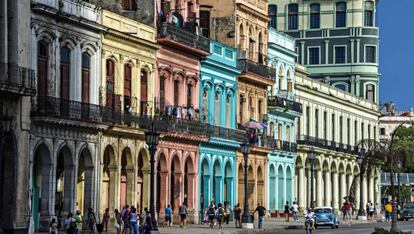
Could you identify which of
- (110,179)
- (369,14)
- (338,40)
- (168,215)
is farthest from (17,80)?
(369,14)

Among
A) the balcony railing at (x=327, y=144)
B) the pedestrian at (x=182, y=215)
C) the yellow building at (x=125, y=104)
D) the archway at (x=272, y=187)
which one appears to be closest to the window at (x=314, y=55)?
the balcony railing at (x=327, y=144)

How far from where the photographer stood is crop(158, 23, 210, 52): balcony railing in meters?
64.4

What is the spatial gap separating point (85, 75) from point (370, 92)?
65.8 metres

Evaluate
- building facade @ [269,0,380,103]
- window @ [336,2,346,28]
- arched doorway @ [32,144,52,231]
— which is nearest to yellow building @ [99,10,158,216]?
arched doorway @ [32,144,52,231]

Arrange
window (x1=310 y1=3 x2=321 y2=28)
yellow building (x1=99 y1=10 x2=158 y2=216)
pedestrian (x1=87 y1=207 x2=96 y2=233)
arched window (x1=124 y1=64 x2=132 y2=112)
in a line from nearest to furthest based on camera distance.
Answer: pedestrian (x1=87 y1=207 x2=96 y2=233) → yellow building (x1=99 y1=10 x2=158 y2=216) → arched window (x1=124 y1=64 x2=132 y2=112) → window (x1=310 y1=3 x2=321 y2=28)

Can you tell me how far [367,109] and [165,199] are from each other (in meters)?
52.0

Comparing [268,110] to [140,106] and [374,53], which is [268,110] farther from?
[374,53]

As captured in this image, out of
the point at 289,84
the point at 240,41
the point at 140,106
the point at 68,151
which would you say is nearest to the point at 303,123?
the point at 289,84

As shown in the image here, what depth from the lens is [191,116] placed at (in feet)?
226

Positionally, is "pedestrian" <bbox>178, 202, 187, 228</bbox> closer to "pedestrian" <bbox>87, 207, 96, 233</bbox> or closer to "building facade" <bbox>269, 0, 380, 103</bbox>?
"pedestrian" <bbox>87, 207, 96, 233</bbox>

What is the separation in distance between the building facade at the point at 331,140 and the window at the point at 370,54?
4590 millimetres

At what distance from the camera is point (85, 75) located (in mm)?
56312

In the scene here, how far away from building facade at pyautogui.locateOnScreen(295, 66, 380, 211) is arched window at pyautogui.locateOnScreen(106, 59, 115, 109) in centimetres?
3332

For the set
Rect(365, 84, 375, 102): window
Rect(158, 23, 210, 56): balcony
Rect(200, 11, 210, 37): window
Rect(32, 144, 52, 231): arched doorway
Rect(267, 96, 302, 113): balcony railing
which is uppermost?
Rect(200, 11, 210, 37): window
